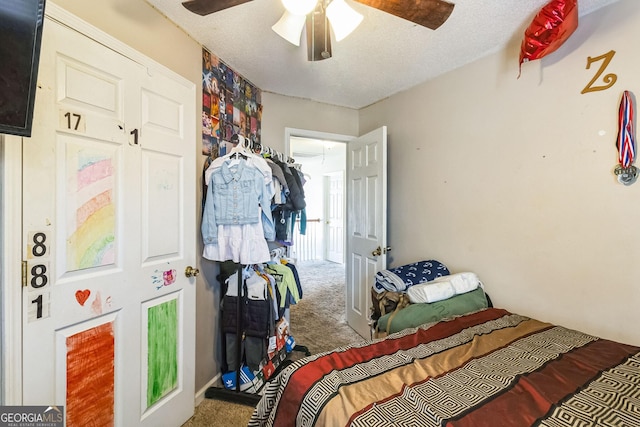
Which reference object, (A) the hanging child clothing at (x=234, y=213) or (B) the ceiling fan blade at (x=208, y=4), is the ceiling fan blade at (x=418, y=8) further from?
(A) the hanging child clothing at (x=234, y=213)

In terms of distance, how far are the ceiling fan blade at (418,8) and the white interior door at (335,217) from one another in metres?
4.98

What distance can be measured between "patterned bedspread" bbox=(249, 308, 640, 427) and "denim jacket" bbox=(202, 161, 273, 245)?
3.31 ft

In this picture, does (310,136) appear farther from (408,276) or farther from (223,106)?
(408,276)

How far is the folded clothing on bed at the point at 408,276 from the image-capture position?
2043 mm

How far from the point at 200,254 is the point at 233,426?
3.45 feet

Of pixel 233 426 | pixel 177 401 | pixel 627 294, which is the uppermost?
pixel 627 294

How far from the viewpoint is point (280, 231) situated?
2264 mm

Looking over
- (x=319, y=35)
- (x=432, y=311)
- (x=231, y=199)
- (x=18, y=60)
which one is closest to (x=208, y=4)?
(x=319, y=35)

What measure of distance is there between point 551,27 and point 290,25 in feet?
4.30

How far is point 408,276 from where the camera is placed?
208 centimetres

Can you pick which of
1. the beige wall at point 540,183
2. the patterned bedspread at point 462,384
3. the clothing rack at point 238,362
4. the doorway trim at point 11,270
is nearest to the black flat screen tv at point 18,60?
the doorway trim at point 11,270

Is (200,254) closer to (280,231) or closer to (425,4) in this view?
(280,231)

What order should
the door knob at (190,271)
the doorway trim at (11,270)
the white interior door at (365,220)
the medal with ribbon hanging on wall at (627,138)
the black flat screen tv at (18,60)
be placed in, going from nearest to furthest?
the black flat screen tv at (18,60)
the doorway trim at (11,270)
the medal with ribbon hanging on wall at (627,138)
the door knob at (190,271)
the white interior door at (365,220)

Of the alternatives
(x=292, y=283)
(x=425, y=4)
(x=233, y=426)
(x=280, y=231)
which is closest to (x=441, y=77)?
(x=425, y=4)
